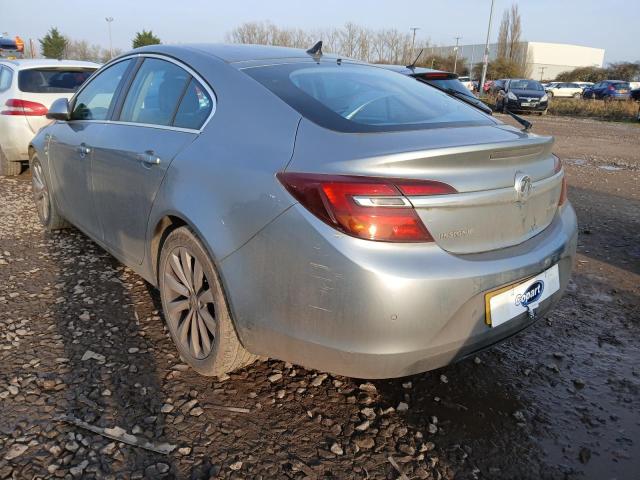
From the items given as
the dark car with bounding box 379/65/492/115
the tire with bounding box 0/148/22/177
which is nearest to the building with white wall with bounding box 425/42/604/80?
the dark car with bounding box 379/65/492/115

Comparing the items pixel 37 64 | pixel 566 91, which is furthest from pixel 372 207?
pixel 566 91

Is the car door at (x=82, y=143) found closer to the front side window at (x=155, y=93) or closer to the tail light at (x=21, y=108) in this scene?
the front side window at (x=155, y=93)

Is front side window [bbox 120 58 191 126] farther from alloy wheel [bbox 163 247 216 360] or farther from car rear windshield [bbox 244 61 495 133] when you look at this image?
alloy wheel [bbox 163 247 216 360]

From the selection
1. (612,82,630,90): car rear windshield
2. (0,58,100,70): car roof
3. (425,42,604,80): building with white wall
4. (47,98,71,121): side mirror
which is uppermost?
(425,42,604,80): building with white wall

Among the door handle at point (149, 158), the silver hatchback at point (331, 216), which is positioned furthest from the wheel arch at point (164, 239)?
the door handle at point (149, 158)

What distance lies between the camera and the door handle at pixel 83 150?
130 inches

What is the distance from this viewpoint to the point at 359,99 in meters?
2.53

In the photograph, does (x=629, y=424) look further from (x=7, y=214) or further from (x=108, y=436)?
(x=7, y=214)

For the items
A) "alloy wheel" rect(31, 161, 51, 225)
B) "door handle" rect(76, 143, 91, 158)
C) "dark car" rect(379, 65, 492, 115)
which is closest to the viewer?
"door handle" rect(76, 143, 91, 158)

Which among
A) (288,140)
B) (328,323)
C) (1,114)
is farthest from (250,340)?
(1,114)

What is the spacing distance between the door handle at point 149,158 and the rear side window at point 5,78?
5.29m

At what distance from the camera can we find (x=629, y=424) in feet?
7.52

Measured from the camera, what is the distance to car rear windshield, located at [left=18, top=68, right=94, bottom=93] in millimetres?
6609

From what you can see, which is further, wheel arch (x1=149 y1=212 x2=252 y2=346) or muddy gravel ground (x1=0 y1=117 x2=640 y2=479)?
wheel arch (x1=149 y1=212 x2=252 y2=346)
